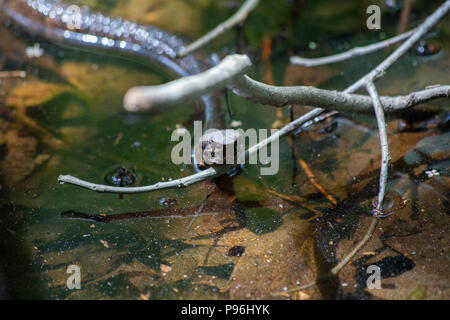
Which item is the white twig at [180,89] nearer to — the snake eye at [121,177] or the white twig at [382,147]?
the white twig at [382,147]

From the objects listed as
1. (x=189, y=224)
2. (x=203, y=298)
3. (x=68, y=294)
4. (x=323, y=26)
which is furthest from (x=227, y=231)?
(x=323, y=26)

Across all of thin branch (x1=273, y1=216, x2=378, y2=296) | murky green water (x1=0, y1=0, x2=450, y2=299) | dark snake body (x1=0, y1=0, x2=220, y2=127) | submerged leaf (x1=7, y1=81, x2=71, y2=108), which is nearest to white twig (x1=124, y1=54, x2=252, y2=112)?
murky green water (x1=0, y1=0, x2=450, y2=299)

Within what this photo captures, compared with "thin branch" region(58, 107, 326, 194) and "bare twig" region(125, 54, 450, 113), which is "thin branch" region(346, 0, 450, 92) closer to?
"bare twig" region(125, 54, 450, 113)

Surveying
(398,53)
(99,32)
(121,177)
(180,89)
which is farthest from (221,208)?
(99,32)

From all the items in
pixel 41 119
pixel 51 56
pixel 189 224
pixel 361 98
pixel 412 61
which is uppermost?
pixel 51 56

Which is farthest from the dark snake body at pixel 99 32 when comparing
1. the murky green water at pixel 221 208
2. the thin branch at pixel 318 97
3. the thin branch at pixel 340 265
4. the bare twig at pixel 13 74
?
the thin branch at pixel 340 265

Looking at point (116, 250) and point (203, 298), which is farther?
point (116, 250)

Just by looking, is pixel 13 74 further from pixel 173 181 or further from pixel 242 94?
pixel 242 94
